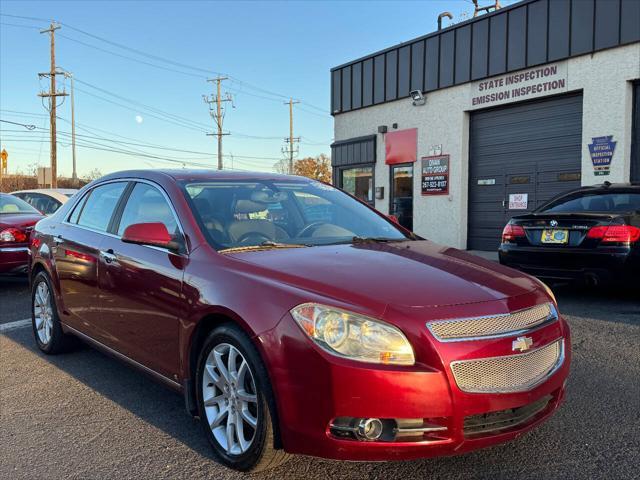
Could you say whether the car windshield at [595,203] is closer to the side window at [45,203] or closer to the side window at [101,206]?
the side window at [101,206]

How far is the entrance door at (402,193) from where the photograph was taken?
1694cm

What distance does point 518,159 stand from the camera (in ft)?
45.8

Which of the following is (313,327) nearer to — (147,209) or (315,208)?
(315,208)

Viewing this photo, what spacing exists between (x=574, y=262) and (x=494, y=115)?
8757 millimetres

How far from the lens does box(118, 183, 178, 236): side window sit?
362cm

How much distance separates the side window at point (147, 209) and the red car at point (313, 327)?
0.05ft

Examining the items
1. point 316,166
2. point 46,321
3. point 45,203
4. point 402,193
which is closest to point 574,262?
point 46,321

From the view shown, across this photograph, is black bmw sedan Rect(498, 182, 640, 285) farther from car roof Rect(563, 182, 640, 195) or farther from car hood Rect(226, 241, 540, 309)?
car hood Rect(226, 241, 540, 309)

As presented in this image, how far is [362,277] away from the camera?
9.11 feet

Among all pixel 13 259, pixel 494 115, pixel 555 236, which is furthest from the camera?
pixel 494 115

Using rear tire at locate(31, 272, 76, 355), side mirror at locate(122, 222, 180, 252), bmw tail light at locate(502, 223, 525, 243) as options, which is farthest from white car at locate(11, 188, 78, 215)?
side mirror at locate(122, 222, 180, 252)

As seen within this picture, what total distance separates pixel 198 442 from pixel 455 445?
146 centimetres

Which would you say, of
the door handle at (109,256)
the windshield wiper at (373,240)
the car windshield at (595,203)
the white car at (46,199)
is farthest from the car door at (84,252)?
the white car at (46,199)

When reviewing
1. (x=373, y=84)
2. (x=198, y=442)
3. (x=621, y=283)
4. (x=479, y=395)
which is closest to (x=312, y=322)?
(x=479, y=395)
